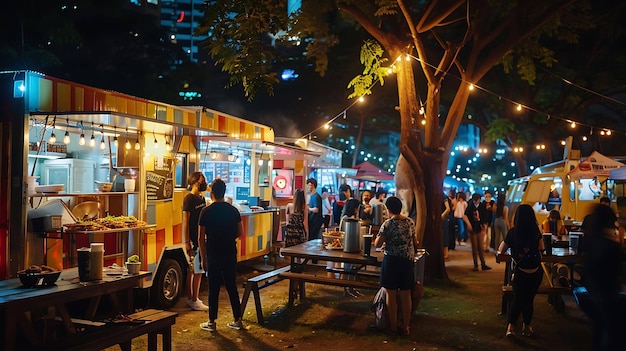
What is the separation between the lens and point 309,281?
8164 millimetres

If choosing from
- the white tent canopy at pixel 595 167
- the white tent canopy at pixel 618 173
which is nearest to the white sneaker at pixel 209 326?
the white tent canopy at pixel 618 173

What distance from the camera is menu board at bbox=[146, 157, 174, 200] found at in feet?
27.4

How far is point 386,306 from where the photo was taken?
7.05 m

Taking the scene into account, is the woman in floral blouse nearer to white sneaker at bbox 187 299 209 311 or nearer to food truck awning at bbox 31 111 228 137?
white sneaker at bbox 187 299 209 311

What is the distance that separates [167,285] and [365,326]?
3.17 meters

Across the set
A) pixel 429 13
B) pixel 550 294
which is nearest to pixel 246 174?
pixel 429 13

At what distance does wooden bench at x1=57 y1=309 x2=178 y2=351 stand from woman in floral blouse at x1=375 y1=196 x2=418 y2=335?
2.69m

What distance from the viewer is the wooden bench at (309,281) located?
783 centimetres

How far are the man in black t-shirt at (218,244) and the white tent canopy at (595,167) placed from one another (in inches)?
421

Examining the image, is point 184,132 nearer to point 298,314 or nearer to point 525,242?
point 298,314

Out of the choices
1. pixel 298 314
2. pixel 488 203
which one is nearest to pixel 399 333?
pixel 298 314

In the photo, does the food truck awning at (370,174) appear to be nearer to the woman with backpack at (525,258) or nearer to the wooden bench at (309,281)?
the wooden bench at (309,281)

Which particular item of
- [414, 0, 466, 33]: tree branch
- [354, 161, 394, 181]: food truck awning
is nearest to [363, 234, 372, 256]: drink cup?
[414, 0, 466, 33]: tree branch

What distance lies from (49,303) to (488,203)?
1236 cm
